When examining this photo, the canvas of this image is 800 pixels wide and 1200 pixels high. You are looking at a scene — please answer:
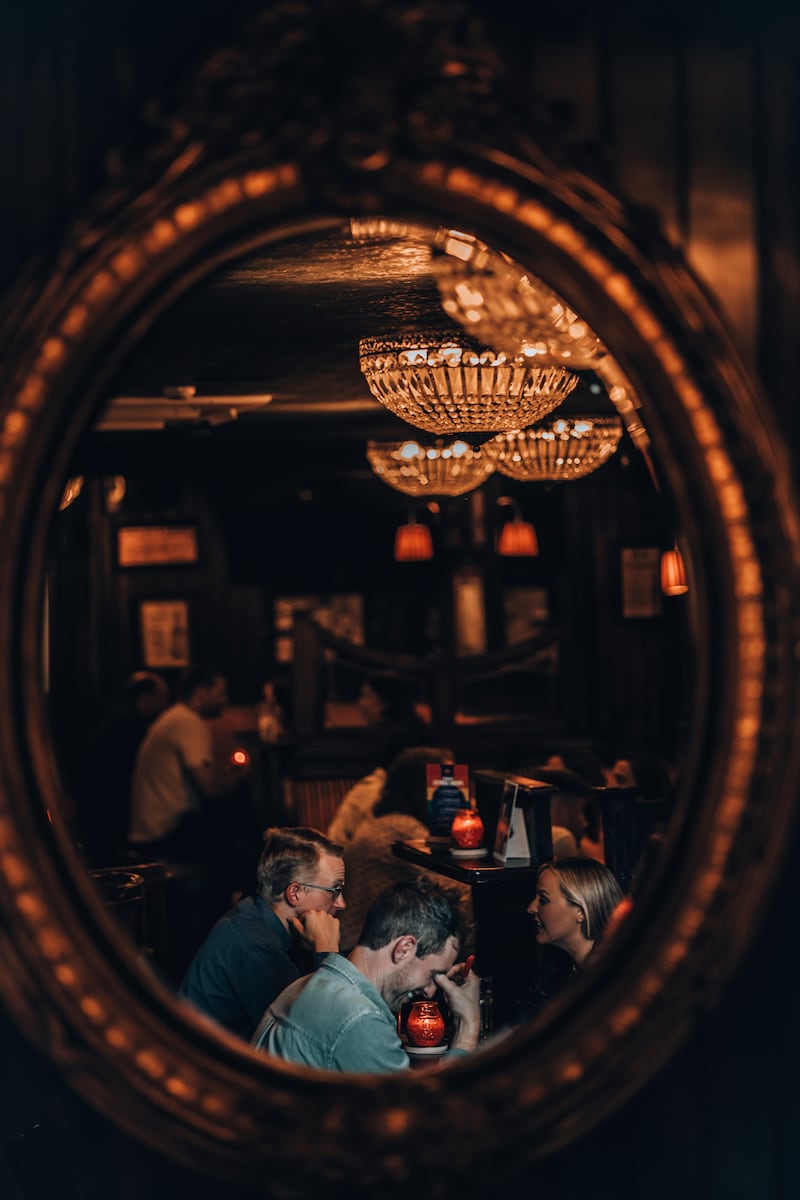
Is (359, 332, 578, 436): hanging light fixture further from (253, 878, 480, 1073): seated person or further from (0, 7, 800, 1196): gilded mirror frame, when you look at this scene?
(0, 7, 800, 1196): gilded mirror frame

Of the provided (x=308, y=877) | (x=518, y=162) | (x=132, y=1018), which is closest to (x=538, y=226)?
(x=518, y=162)

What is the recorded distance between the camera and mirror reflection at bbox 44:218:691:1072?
3.19 meters

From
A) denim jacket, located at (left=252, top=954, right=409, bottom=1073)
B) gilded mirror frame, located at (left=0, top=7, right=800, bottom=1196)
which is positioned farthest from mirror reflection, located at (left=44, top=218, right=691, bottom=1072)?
gilded mirror frame, located at (left=0, top=7, right=800, bottom=1196)

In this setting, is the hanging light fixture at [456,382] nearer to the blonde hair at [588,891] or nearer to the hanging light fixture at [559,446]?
the hanging light fixture at [559,446]

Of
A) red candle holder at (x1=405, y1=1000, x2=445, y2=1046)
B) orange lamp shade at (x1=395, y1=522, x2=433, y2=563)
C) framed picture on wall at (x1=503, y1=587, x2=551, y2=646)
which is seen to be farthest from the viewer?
framed picture on wall at (x1=503, y1=587, x2=551, y2=646)

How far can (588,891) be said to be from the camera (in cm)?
336

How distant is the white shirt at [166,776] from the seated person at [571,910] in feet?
11.4

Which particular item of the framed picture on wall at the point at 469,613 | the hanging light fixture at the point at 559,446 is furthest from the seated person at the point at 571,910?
the framed picture on wall at the point at 469,613

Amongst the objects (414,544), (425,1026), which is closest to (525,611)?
(414,544)

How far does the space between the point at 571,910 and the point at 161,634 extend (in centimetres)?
781

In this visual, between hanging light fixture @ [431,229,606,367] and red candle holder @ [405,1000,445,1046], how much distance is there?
156cm

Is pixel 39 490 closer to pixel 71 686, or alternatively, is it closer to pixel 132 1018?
pixel 132 1018

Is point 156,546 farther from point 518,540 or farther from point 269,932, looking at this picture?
point 269,932

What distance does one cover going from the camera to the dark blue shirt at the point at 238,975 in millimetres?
3502
